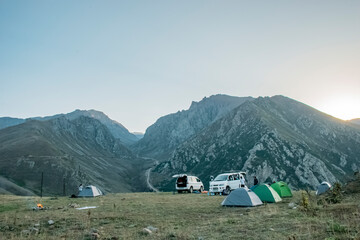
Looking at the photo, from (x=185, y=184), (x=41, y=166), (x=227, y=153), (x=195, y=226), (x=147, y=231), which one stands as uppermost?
(x=227, y=153)

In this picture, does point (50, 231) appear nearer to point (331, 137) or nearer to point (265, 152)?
point (265, 152)

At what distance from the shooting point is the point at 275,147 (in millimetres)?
128875

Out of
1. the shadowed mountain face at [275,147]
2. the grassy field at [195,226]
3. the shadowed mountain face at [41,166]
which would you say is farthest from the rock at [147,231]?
the shadowed mountain face at [275,147]

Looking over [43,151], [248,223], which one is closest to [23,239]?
[248,223]

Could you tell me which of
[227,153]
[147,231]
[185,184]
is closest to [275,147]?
[227,153]

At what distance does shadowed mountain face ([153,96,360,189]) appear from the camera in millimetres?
117500

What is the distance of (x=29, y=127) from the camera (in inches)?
5531

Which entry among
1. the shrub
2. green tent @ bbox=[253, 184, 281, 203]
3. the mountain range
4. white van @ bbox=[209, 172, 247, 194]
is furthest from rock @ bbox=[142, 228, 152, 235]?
the mountain range

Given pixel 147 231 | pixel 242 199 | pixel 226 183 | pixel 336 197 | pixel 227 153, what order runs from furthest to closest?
pixel 227 153 → pixel 226 183 → pixel 242 199 → pixel 336 197 → pixel 147 231

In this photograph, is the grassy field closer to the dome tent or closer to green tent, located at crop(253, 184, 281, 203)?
the dome tent

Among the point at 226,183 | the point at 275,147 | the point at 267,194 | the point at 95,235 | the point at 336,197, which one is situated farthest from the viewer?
the point at 275,147

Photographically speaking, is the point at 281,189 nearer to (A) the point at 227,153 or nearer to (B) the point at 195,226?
(B) the point at 195,226

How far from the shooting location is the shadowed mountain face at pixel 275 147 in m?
118

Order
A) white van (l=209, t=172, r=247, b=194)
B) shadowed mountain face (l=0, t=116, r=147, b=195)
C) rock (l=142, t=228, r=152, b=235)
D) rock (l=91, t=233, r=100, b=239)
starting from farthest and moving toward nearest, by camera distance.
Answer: shadowed mountain face (l=0, t=116, r=147, b=195)
white van (l=209, t=172, r=247, b=194)
rock (l=142, t=228, r=152, b=235)
rock (l=91, t=233, r=100, b=239)
